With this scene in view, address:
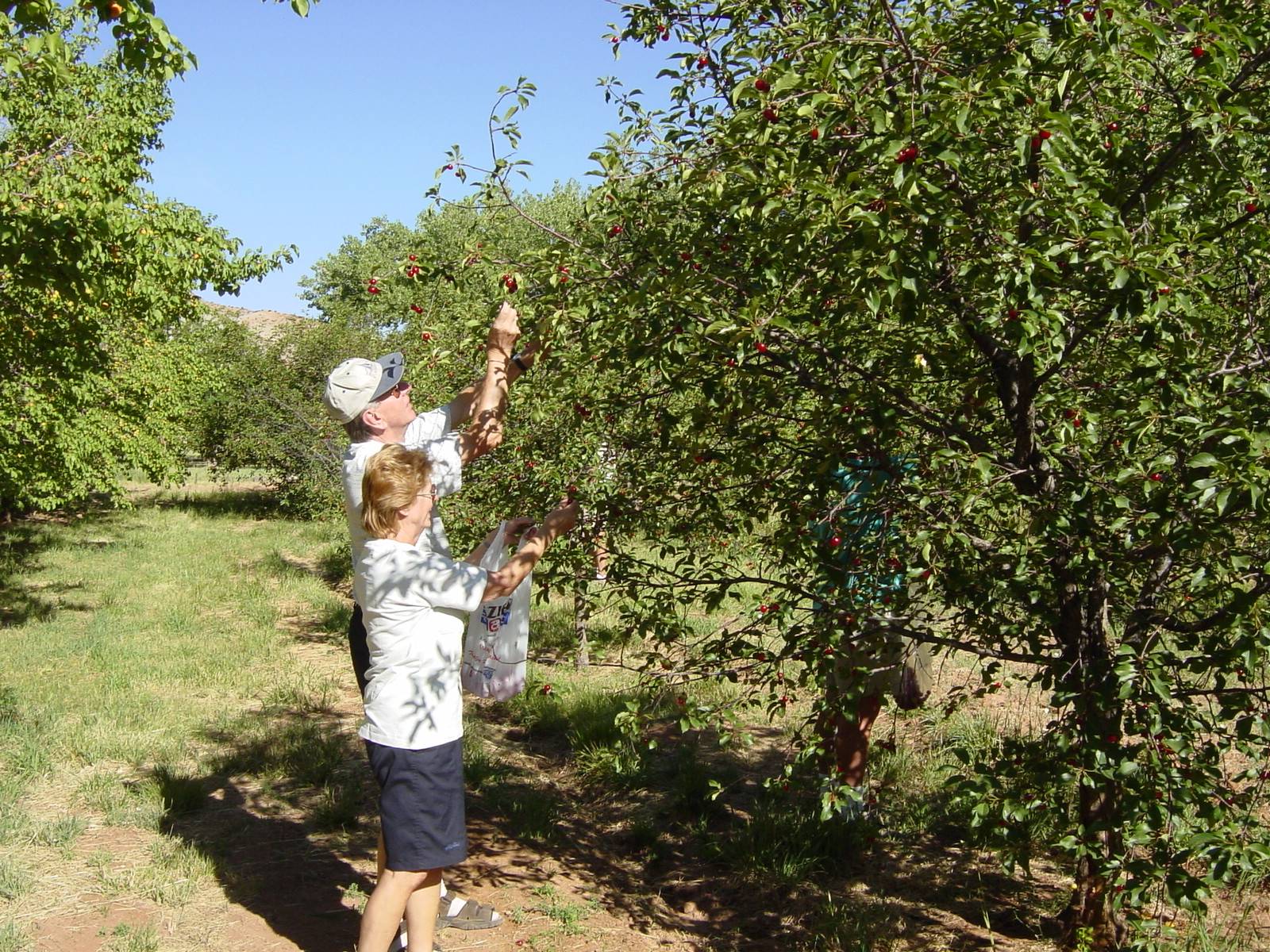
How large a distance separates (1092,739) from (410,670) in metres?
1.86

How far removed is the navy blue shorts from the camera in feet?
10.4

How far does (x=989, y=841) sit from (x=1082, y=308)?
1.56m

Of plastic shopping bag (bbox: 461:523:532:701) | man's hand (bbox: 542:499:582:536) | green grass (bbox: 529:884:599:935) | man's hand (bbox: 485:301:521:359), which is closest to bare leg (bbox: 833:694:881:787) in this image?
green grass (bbox: 529:884:599:935)

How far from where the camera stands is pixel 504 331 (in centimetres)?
351

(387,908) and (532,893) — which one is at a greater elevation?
(387,908)

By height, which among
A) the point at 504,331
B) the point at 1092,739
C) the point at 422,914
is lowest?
the point at 422,914

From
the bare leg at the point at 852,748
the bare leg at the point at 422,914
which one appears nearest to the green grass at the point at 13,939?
the bare leg at the point at 422,914

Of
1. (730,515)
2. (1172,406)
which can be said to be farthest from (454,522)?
(1172,406)

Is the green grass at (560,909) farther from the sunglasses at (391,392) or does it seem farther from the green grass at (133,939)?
the sunglasses at (391,392)

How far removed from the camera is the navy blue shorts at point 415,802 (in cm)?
316

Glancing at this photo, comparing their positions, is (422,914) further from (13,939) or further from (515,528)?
(13,939)

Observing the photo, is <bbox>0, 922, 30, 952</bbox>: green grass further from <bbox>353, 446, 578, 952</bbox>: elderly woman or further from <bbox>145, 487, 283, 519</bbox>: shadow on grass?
<bbox>145, 487, 283, 519</bbox>: shadow on grass

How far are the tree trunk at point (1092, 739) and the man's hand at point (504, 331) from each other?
1840mm

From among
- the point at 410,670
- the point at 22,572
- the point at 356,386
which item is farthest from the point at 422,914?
the point at 22,572
